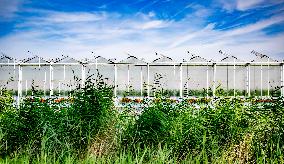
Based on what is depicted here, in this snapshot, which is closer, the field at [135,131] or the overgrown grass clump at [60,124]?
the field at [135,131]

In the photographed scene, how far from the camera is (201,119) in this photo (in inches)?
293

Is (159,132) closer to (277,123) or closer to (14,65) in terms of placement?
(277,123)

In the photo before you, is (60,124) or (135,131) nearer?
(60,124)

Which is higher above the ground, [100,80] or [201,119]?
[100,80]

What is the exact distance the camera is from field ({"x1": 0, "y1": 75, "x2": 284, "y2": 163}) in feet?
22.3

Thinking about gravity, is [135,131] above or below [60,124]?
below

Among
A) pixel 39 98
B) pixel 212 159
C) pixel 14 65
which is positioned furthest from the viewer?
pixel 14 65

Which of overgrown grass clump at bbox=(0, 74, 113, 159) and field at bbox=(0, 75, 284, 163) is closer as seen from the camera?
field at bbox=(0, 75, 284, 163)

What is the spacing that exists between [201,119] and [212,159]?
1.17 meters

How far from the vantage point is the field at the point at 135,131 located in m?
6.80

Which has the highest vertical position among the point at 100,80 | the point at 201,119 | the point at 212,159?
the point at 100,80

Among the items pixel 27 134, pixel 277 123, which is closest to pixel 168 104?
pixel 277 123

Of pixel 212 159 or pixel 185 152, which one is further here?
pixel 185 152

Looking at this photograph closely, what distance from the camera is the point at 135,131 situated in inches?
296
